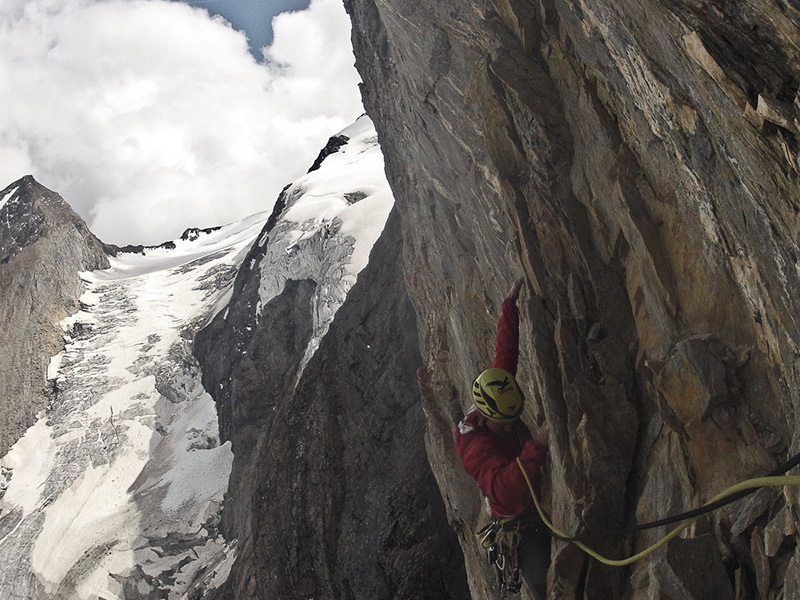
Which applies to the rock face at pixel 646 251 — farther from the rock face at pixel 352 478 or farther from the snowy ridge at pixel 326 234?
the snowy ridge at pixel 326 234

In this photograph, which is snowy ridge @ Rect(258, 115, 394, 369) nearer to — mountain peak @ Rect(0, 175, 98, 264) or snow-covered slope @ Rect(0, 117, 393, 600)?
snow-covered slope @ Rect(0, 117, 393, 600)

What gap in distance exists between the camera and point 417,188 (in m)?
14.8

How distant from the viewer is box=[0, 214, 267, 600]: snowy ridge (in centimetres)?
3147

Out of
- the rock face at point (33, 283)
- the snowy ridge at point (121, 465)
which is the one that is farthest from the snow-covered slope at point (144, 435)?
the rock face at point (33, 283)

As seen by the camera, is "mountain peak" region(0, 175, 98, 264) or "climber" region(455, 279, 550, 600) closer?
"climber" region(455, 279, 550, 600)

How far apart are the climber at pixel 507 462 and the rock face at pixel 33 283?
4289cm

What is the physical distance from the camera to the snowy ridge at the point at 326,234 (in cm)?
3422

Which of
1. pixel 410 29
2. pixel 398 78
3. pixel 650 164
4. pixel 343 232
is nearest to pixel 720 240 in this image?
pixel 650 164

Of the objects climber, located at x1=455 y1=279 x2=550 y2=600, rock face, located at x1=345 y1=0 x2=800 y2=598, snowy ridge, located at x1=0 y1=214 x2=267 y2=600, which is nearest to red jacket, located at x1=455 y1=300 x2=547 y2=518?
climber, located at x1=455 y1=279 x2=550 y2=600

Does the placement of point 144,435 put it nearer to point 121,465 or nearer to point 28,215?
point 121,465

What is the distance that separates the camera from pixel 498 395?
22.5 feet

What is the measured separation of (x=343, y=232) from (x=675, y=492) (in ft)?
110

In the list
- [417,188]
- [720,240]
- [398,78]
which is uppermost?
[398,78]

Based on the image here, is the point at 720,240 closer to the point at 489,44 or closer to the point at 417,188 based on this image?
the point at 489,44
